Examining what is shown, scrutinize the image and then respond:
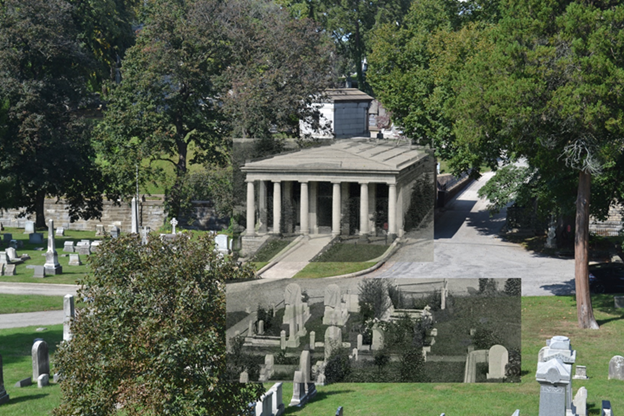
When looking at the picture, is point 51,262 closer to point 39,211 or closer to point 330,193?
point 39,211

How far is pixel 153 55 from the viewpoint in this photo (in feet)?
185

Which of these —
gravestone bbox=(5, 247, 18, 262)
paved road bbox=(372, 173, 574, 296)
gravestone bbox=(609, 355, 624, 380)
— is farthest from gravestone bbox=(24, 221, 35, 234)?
gravestone bbox=(609, 355, 624, 380)

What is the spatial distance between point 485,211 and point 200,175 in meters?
18.4

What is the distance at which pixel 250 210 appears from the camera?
575 inches

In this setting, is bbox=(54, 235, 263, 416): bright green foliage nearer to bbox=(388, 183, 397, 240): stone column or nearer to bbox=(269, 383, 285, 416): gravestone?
bbox=(388, 183, 397, 240): stone column

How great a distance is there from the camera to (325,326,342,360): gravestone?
14.0m

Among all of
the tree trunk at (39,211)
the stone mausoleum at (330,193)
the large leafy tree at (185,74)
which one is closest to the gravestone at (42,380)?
the stone mausoleum at (330,193)

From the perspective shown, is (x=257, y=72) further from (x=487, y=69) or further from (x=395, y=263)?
(x=395, y=263)

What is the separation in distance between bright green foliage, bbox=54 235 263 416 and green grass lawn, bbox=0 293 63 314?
19.7 m

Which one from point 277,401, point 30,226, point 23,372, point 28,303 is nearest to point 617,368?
point 277,401

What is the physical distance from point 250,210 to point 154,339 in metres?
3.23

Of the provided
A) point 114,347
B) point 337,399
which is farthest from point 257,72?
point 114,347

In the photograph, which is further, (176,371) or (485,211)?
(485,211)

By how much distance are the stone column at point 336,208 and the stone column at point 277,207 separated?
0.92m
